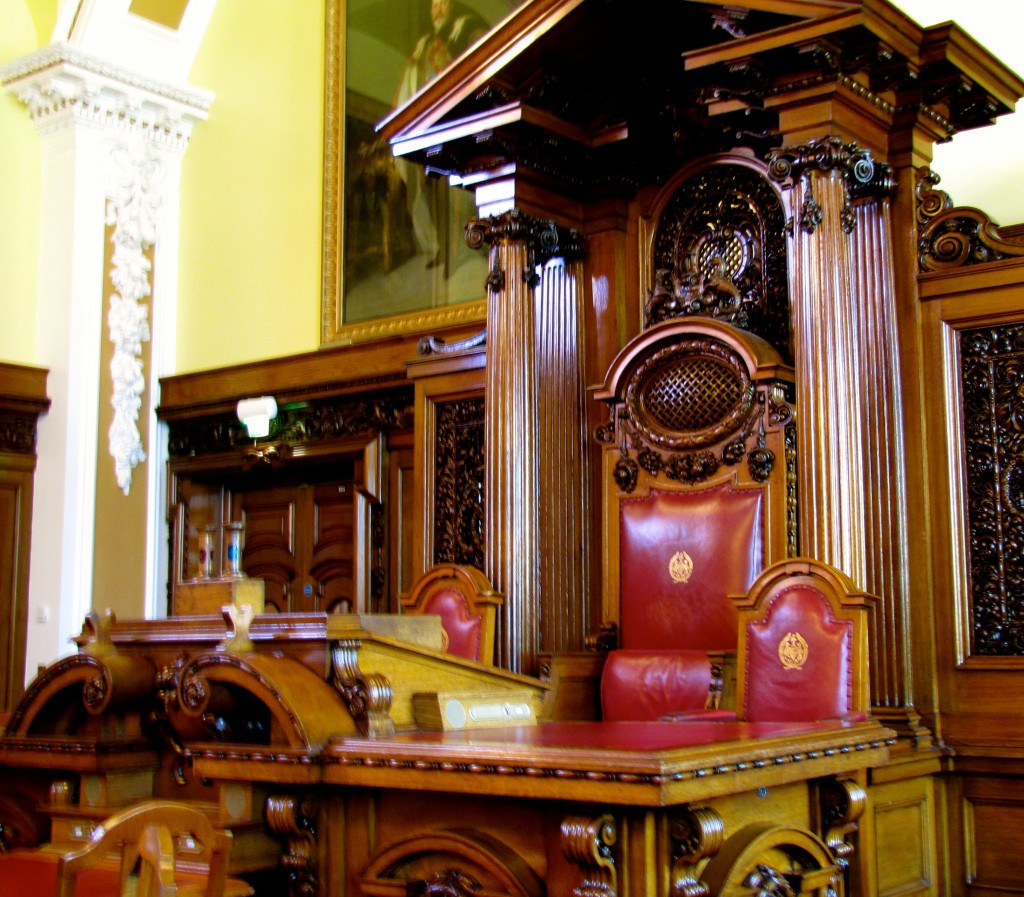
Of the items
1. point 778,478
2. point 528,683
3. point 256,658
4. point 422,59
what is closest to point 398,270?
point 422,59

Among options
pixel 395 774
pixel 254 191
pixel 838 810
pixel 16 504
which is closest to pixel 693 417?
pixel 838 810

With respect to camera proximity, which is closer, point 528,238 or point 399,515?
point 528,238

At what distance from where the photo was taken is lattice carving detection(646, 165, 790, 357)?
596cm

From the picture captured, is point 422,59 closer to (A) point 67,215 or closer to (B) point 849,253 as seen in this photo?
(A) point 67,215

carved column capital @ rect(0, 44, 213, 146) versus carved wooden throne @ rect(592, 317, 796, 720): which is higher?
carved column capital @ rect(0, 44, 213, 146)

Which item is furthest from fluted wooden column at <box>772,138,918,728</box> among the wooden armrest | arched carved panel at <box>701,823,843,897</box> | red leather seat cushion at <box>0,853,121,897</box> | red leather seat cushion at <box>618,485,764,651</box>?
red leather seat cushion at <box>0,853,121,897</box>

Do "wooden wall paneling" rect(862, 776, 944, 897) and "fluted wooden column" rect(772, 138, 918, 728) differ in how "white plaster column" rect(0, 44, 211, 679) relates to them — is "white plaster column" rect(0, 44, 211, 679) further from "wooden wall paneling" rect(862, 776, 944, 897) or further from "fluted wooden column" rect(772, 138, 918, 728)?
A: "wooden wall paneling" rect(862, 776, 944, 897)

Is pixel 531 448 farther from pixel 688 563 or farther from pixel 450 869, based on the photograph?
pixel 450 869

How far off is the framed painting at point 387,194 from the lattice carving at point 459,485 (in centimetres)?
137

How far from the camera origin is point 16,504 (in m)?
9.33

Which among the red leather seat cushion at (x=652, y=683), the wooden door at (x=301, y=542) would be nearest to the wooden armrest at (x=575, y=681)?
the red leather seat cushion at (x=652, y=683)

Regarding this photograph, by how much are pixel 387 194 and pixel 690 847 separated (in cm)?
684

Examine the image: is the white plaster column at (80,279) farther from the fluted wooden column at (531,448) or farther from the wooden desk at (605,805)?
the wooden desk at (605,805)

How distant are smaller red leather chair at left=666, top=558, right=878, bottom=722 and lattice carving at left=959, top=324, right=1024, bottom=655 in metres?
0.84
